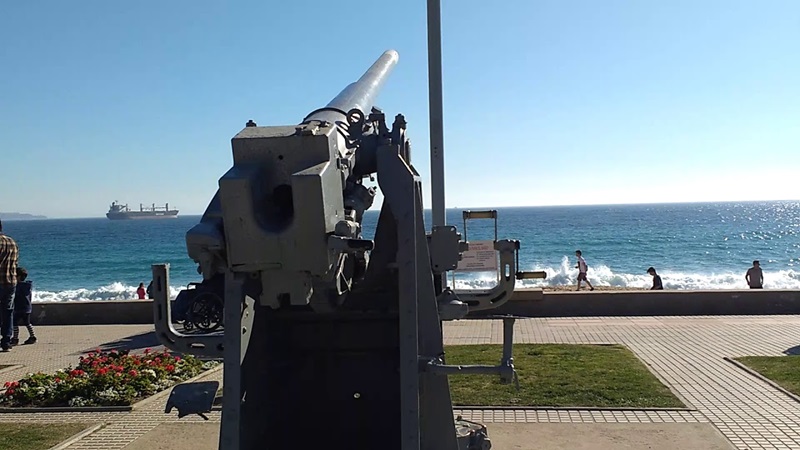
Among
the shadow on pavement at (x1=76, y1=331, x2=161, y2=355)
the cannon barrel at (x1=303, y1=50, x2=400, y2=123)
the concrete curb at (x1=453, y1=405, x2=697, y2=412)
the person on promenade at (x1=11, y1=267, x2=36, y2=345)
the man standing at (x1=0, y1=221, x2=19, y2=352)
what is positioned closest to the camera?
the cannon barrel at (x1=303, y1=50, x2=400, y2=123)

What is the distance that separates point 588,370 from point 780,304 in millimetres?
7144

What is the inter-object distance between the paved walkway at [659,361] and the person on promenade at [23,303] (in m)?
0.45

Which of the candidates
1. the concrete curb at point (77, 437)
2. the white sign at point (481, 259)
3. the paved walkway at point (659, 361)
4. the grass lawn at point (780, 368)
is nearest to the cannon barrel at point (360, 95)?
the paved walkway at point (659, 361)

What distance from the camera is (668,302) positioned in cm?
1479

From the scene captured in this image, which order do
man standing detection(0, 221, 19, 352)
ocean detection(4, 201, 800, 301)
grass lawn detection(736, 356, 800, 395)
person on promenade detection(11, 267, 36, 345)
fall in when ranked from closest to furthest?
grass lawn detection(736, 356, 800, 395)
man standing detection(0, 221, 19, 352)
person on promenade detection(11, 267, 36, 345)
ocean detection(4, 201, 800, 301)

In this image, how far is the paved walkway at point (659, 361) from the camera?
281 inches

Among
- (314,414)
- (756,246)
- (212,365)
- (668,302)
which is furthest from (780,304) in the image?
(756,246)

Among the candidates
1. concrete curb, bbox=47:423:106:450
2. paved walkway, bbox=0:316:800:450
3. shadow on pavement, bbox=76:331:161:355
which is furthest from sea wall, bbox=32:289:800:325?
concrete curb, bbox=47:423:106:450

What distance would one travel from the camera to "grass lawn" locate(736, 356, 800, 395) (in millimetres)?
8516

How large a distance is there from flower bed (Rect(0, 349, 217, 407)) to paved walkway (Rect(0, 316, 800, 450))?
40cm

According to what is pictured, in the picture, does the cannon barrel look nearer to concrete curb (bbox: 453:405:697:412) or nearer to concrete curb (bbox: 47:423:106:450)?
concrete curb (bbox: 453:405:697:412)

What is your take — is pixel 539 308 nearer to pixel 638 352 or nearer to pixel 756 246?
pixel 638 352

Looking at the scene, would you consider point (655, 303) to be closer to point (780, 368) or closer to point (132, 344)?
point (780, 368)

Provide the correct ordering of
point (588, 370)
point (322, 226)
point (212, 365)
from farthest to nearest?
point (212, 365) < point (588, 370) < point (322, 226)
